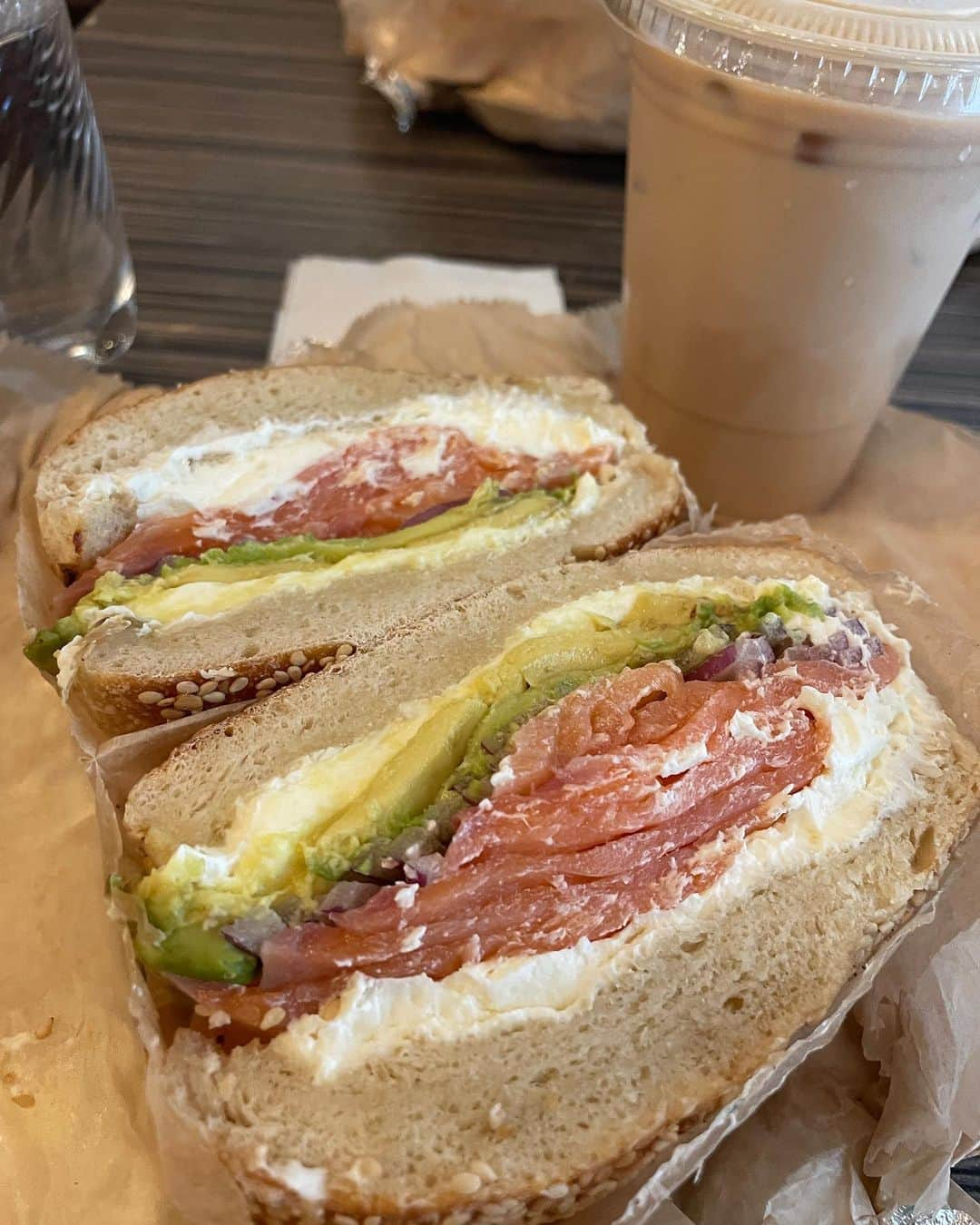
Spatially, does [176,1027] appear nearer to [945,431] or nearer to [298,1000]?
[298,1000]

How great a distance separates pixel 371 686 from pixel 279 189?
2.46m

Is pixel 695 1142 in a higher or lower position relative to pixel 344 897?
lower

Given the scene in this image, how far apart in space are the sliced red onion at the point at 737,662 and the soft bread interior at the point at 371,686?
23 centimetres

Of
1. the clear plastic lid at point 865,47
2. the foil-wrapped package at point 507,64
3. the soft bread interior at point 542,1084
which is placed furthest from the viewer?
the foil-wrapped package at point 507,64

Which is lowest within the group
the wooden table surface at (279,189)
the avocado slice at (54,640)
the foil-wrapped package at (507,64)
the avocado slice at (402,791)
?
the wooden table surface at (279,189)

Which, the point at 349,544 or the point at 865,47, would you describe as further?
the point at 349,544

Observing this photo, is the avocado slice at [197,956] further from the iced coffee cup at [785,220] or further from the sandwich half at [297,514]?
the iced coffee cup at [785,220]

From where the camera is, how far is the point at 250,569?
1.73 meters

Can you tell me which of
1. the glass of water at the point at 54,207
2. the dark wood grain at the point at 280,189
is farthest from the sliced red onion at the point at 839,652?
the glass of water at the point at 54,207

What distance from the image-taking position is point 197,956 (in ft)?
3.98

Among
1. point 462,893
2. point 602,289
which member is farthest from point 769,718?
point 602,289

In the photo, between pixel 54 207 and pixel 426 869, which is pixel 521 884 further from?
pixel 54 207

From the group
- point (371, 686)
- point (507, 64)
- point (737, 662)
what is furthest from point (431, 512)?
point (507, 64)

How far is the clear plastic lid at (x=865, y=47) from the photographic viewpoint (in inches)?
61.6
